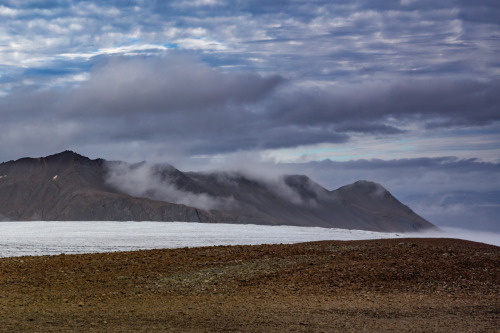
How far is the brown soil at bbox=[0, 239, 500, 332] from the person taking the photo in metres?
15.1

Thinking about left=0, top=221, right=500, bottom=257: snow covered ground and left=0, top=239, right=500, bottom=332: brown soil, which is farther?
left=0, top=221, right=500, bottom=257: snow covered ground

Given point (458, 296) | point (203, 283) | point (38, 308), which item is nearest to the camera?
point (38, 308)

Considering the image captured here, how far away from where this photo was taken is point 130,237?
3941 cm

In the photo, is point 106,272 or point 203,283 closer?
point 203,283

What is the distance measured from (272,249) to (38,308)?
1348 cm

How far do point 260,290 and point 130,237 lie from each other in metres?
21.1

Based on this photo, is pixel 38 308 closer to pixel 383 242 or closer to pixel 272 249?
pixel 272 249

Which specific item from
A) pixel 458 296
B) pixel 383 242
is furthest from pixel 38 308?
pixel 383 242

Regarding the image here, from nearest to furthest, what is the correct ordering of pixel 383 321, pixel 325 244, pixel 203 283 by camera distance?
pixel 383 321
pixel 203 283
pixel 325 244

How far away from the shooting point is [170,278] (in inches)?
858

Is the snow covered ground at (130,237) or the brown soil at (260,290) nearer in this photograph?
the brown soil at (260,290)

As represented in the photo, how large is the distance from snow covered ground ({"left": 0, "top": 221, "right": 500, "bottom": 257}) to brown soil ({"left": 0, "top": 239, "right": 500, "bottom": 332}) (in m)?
5.95

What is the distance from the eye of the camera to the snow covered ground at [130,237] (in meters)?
32.6

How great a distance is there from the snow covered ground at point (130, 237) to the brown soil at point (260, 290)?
595cm
